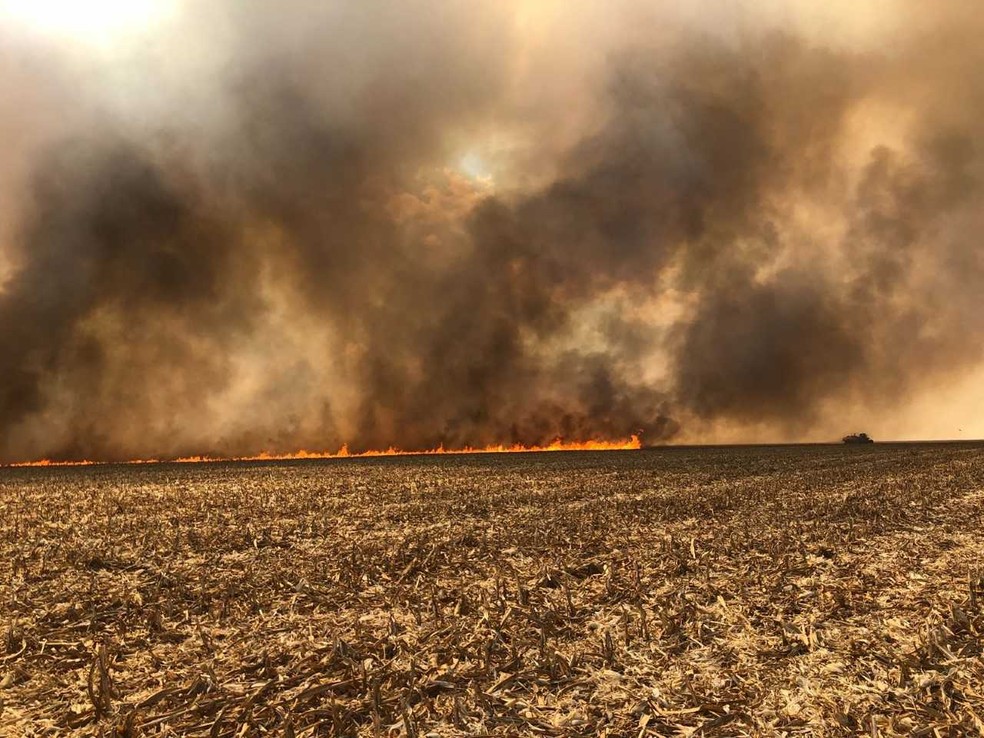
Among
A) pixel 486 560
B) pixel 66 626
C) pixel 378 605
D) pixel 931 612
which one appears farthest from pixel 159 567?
pixel 931 612

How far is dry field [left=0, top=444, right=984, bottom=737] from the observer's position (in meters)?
5.84

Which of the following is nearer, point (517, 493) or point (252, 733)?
point (252, 733)

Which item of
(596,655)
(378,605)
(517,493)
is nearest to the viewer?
(596,655)

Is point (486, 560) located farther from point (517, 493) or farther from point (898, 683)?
point (517, 493)

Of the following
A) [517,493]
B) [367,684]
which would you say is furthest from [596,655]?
[517,493]

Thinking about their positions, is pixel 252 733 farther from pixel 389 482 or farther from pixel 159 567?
pixel 389 482

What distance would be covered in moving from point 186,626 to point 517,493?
50.6ft

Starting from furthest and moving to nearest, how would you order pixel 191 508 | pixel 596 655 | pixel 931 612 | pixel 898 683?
pixel 191 508 → pixel 931 612 → pixel 596 655 → pixel 898 683

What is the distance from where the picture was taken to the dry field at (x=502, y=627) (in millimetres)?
5836

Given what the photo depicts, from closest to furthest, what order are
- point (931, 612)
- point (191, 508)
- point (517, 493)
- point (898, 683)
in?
point (898, 683) → point (931, 612) → point (191, 508) → point (517, 493)

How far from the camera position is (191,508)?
2000cm

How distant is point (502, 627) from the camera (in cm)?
782

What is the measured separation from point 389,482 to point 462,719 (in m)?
24.1

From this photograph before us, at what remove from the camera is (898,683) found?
6262 millimetres
